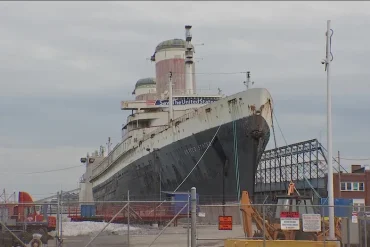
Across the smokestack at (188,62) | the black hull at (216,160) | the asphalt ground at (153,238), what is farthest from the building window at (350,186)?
the asphalt ground at (153,238)

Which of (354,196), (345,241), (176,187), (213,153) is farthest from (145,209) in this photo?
(354,196)

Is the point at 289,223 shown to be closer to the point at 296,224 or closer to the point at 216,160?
the point at 296,224

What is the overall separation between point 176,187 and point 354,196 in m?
28.8

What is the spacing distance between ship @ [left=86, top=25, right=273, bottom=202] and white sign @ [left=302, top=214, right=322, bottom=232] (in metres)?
16.7

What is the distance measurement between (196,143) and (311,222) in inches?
764

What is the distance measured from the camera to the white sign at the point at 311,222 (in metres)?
15.4

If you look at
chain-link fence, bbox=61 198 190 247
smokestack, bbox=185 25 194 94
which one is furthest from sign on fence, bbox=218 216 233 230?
smokestack, bbox=185 25 194 94

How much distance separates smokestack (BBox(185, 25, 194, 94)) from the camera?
43625 mm

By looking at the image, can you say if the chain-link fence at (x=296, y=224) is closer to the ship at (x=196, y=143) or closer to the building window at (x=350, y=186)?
the ship at (x=196, y=143)

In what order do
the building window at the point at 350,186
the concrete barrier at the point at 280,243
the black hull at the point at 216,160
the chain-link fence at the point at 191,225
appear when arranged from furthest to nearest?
the building window at the point at 350,186, the black hull at the point at 216,160, the concrete barrier at the point at 280,243, the chain-link fence at the point at 191,225

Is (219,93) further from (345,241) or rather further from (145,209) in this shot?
(345,241)

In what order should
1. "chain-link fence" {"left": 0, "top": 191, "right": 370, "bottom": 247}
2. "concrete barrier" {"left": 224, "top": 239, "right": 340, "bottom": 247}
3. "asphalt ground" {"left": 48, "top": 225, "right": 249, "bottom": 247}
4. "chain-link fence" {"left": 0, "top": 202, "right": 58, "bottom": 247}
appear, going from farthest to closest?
"asphalt ground" {"left": 48, "top": 225, "right": 249, "bottom": 247}
"chain-link fence" {"left": 0, "top": 202, "right": 58, "bottom": 247}
"concrete barrier" {"left": 224, "top": 239, "right": 340, "bottom": 247}
"chain-link fence" {"left": 0, "top": 191, "right": 370, "bottom": 247}

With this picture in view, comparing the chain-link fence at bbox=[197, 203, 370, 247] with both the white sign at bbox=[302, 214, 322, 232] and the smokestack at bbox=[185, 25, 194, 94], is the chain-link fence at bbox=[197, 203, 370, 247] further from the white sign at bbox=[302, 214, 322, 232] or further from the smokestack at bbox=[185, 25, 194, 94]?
the smokestack at bbox=[185, 25, 194, 94]

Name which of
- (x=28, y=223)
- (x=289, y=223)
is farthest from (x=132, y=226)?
(x=289, y=223)
